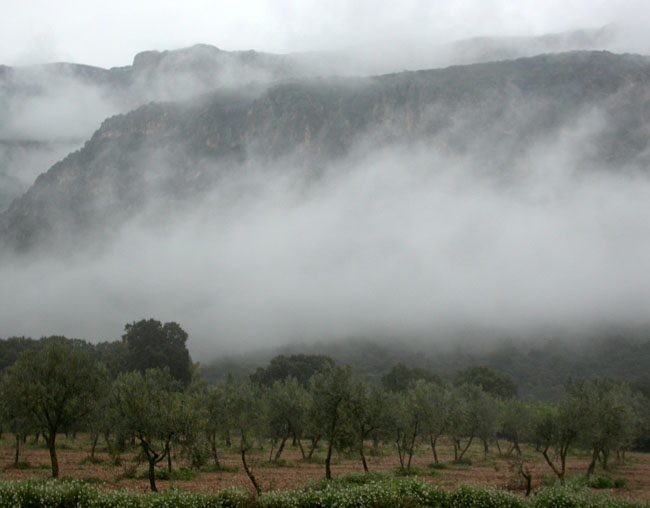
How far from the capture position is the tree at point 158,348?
289ft

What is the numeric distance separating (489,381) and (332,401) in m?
84.0

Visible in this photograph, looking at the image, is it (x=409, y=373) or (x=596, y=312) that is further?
(x=596, y=312)

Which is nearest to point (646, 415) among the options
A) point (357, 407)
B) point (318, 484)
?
point (357, 407)

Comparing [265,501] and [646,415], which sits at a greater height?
[265,501]

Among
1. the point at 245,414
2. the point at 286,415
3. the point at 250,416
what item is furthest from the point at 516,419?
the point at 245,414

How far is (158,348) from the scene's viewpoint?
90000mm

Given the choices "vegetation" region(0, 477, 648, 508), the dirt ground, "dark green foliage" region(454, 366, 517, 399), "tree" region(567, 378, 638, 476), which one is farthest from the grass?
"dark green foliage" region(454, 366, 517, 399)

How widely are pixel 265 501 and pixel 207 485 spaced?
10.8 meters

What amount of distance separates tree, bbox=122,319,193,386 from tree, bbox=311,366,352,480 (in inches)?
2415

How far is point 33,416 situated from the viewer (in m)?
30.8

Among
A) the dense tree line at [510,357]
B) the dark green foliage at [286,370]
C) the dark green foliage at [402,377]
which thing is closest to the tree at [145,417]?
the dark green foliage at [286,370]

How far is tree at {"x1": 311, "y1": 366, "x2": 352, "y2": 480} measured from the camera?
106 feet

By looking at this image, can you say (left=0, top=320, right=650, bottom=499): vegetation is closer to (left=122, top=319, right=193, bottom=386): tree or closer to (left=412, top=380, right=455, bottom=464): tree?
(left=412, top=380, right=455, bottom=464): tree

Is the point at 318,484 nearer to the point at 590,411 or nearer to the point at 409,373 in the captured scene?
the point at 590,411
